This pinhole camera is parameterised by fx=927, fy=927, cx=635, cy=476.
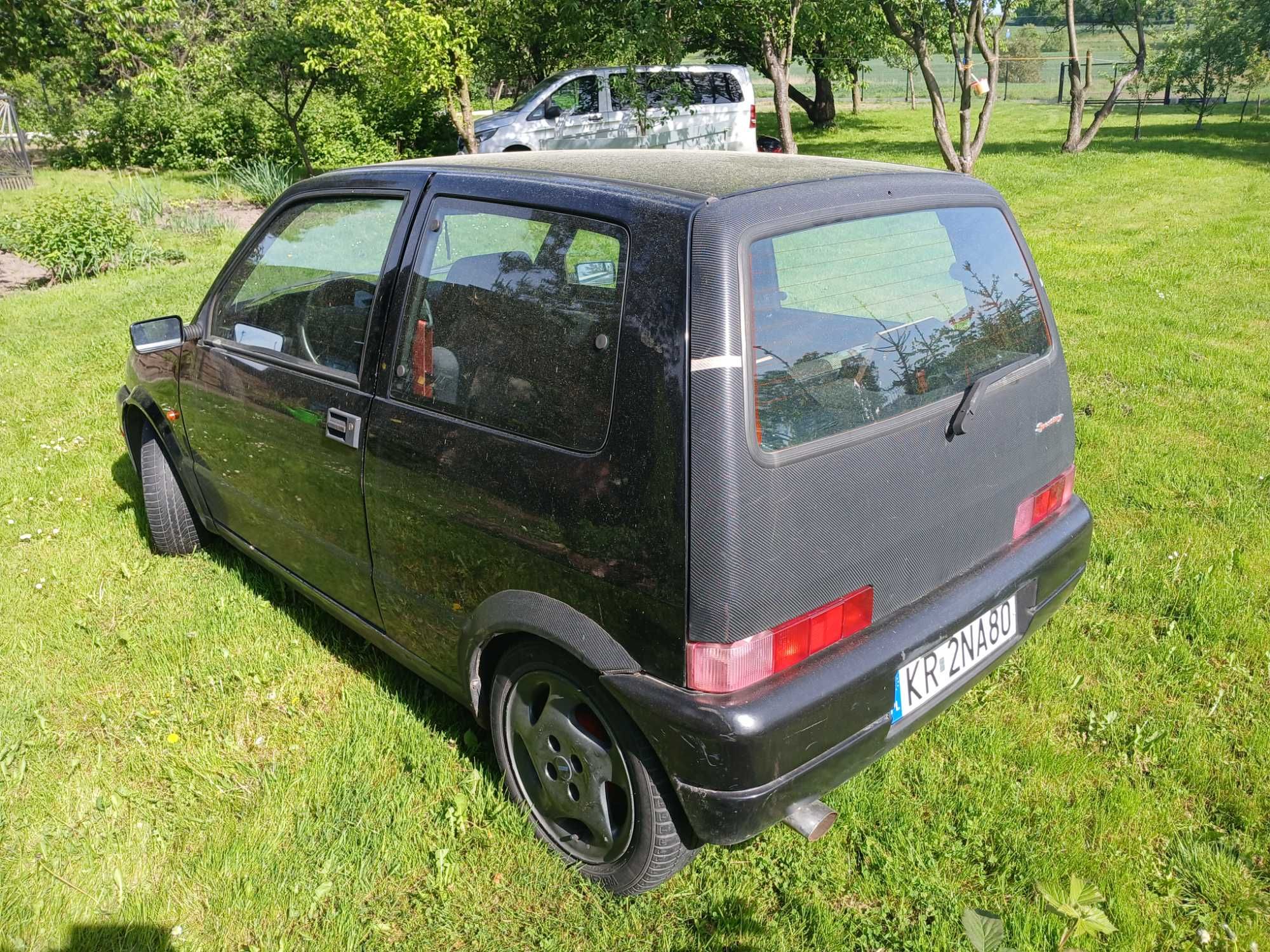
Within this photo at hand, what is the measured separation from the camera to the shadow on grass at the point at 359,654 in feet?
9.77

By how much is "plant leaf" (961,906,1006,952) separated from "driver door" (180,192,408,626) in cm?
190

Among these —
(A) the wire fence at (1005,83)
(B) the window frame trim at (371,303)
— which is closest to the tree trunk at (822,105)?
(A) the wire fence at (1005,83)

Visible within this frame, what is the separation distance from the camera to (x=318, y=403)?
280cm

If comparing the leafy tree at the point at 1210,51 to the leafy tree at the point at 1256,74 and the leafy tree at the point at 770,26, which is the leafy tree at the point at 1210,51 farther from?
the leafy tree at the point at 770,26

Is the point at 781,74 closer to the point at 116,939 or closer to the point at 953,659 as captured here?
the point at 953,659

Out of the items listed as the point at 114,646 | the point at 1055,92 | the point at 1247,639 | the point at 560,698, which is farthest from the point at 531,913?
the point at 1055,92

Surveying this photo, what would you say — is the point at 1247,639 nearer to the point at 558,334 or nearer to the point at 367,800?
the point at 558,334

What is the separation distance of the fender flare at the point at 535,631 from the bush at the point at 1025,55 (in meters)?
40.0

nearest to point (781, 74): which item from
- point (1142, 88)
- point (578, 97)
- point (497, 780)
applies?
point (578, 97)

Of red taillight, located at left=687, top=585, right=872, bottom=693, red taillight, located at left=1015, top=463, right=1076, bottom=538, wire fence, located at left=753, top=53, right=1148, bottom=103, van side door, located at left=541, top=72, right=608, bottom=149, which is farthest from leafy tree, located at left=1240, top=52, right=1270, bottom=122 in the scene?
red taillight, located at left=687, top=585, right=872, bottom=693

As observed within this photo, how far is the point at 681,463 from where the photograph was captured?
1.90 meters

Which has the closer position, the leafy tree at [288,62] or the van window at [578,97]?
the van window at [578,97]

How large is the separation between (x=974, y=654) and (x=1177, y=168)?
58.0 ft

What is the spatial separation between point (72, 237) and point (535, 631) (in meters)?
11.2
